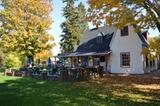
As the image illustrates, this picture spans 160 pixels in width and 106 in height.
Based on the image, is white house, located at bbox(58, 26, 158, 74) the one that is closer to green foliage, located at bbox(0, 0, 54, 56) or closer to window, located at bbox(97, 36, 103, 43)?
window, located at bbox(97, 36, 103, 43)

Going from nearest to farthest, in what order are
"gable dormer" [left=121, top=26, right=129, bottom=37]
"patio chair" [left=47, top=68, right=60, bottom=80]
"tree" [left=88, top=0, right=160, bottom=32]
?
"tree" [left=88, top=0, right=160, bottom=32], "patio chair" [left=47, top=68, right=60, bottom=80], "gable dormer" [left=121, top=26, right=129, bottom=37]

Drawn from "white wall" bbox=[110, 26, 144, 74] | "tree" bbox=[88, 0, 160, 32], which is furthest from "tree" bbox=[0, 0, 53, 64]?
"tree" bbox=[88, 0, 160, 32]

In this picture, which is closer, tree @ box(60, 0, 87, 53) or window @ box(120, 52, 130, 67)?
window @ box(120, 52, 130, 67)

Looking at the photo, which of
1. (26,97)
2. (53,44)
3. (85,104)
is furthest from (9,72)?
(85,104)

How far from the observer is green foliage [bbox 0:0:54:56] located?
3603 centimetres

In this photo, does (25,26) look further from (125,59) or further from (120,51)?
(125,59)

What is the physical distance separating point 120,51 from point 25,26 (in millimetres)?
14020

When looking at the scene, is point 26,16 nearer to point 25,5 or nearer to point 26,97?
point 25,5

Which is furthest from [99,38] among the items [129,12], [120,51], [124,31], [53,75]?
[129,12]

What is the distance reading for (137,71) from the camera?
3020 centimetres

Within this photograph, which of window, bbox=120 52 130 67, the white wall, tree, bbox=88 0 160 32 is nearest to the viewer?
tree, bbox=88 0 160 32

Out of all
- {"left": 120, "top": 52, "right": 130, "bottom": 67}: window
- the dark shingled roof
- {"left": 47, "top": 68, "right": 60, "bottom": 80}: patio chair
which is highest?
the dark shingled roof

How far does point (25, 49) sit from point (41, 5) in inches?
271

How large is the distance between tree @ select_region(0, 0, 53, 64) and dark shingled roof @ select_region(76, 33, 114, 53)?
→ 15.9ft
